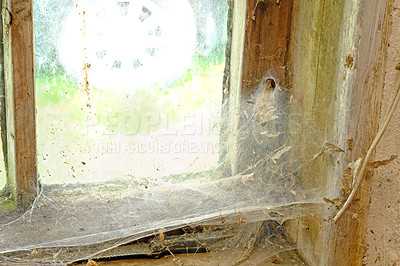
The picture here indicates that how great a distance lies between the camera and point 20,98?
4.32 feet

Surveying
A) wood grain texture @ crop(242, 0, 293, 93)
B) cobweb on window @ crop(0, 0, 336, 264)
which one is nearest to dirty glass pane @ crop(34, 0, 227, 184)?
cobweb on window @ crop(0, 0, 336, 264)

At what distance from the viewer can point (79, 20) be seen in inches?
53.9

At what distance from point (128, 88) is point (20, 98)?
34 centimetres

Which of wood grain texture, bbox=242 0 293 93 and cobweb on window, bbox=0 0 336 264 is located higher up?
wood grain texture, bbox=242 0 293 93

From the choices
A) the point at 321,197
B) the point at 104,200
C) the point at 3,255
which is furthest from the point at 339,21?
the point at 3,255

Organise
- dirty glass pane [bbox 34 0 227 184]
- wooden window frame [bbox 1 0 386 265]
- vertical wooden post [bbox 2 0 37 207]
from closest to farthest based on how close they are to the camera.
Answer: wooden window frame [bbox 1 0 386 265] < vertical wooden post [bbox 2 0 37 207] < dirty glass pane [bbox 34 0 227 184]

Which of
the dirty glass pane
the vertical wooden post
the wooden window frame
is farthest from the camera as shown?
the dirty glass pane

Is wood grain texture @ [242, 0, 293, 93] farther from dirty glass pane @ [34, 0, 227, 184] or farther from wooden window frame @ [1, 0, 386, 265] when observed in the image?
dirty glass pane @ [34, 0, 227, 184]

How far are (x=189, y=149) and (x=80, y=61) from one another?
48 centimetres

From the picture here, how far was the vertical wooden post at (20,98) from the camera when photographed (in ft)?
4.14

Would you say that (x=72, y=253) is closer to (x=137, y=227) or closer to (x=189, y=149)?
(x=137, y=227)

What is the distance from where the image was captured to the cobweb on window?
4.44 ft

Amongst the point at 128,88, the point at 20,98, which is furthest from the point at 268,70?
the point at 20,98

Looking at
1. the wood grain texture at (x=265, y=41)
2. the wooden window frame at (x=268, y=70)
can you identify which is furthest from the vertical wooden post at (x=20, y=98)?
the wood grain texture at (x=265, y=41)
